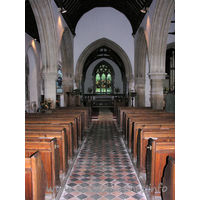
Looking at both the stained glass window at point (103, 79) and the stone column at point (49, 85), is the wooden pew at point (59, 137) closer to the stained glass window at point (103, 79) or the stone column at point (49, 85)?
the stone column at point (49, 85)

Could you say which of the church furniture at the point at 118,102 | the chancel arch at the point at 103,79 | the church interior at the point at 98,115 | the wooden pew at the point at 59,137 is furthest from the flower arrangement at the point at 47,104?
the chancel arch at the point at 103,79

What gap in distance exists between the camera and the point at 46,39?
26.5ft

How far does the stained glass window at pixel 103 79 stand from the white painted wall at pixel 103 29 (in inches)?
399

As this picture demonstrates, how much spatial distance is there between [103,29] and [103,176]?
1185cm

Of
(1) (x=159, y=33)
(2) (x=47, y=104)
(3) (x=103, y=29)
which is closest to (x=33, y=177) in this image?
(2) (x=47, y=104)

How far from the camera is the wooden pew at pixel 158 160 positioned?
2.48 meters

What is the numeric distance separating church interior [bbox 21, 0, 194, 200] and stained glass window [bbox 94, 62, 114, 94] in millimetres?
1568

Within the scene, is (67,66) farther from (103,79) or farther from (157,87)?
(103,79)

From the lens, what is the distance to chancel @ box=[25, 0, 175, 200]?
2.62m

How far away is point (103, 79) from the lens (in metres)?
24.1

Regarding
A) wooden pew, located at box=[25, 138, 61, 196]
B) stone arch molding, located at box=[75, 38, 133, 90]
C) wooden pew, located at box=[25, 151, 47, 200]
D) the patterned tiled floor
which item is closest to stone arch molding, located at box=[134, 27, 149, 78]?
stone arch molding, located at box=[75, 38, 133, 90]
